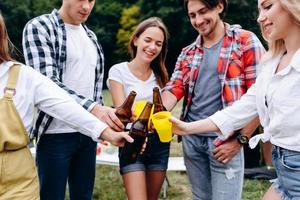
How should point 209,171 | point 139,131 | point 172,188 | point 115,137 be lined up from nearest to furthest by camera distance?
point 115,137, point 139,131, point 209,171, point 172,188

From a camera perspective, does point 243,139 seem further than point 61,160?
No

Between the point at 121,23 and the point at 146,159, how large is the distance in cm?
3686

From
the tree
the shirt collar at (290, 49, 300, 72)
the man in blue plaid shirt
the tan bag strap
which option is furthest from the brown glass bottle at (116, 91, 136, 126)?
the tree

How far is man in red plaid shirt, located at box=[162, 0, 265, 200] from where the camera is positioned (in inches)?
131

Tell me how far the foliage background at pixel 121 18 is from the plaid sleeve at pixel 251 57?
30.3m

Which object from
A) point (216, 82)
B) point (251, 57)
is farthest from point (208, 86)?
point (251, 57)

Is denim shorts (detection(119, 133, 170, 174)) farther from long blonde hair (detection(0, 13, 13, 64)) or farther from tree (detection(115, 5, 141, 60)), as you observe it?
tree (detection(115, 5, 141, 60))

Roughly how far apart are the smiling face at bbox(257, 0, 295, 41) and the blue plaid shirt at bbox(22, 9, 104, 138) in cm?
131

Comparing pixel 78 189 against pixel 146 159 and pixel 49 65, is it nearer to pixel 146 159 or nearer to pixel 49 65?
pixel 146 159

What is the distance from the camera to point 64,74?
3.47 metres

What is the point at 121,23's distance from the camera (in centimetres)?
3981

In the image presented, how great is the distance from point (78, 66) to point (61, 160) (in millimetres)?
722

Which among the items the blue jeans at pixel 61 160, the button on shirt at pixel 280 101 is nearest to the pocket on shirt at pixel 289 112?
the button on shirt at pixel 280 101

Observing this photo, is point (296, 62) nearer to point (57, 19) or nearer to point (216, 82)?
point (216, 82)
